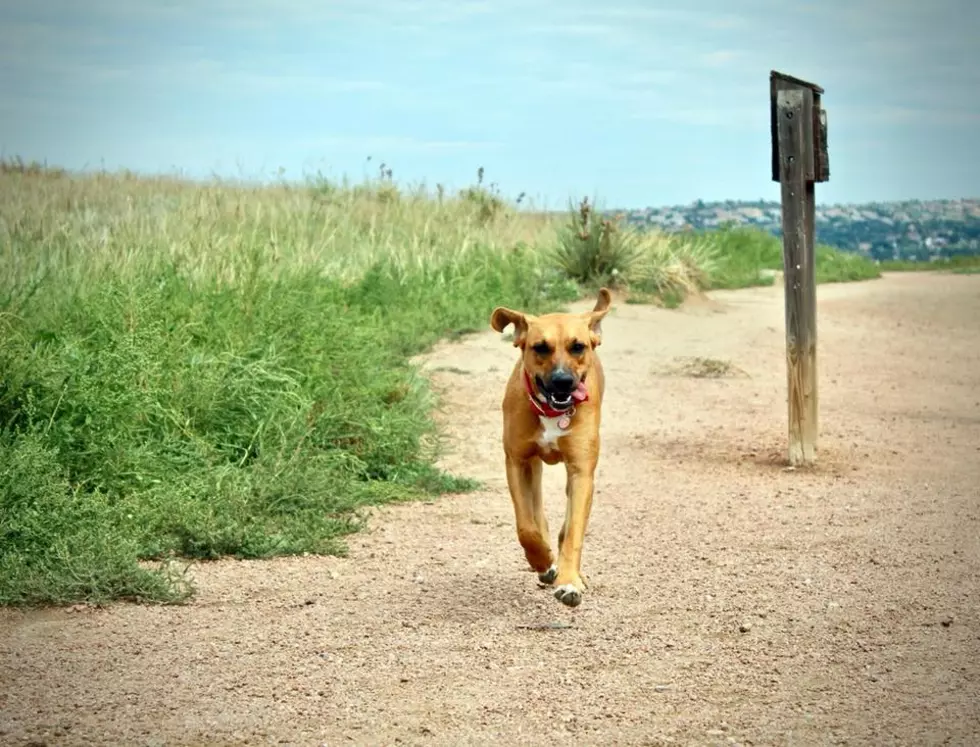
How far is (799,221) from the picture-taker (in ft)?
35.5

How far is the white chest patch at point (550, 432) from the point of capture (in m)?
7.00

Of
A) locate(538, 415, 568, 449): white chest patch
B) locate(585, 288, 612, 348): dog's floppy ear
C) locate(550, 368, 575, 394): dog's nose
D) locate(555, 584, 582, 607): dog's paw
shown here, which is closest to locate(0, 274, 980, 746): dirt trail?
locate(555, 584, 582, 607): dog's paw

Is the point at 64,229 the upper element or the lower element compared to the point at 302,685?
upper

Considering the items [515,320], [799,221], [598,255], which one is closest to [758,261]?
→ [598,255]

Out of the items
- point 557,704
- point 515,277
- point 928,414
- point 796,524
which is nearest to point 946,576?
point 796,524

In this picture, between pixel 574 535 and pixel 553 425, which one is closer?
pixel 574 535

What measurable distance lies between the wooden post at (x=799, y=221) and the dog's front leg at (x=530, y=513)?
13.7 feet

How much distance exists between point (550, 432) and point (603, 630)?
0.96 meters

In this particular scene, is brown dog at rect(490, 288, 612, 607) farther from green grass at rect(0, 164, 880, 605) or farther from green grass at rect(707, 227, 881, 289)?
green grass at rect(707, 227, 881, 289)

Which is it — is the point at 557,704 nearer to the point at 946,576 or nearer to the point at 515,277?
the point at 946,576

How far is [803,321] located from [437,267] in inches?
343

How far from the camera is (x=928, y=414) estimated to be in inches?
537

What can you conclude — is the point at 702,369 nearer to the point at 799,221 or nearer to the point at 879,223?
the point at 799,221

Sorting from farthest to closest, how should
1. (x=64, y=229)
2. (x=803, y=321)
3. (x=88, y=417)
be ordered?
(x=64, y=229) < (x=803, y=321) < (x=88, y=417)
